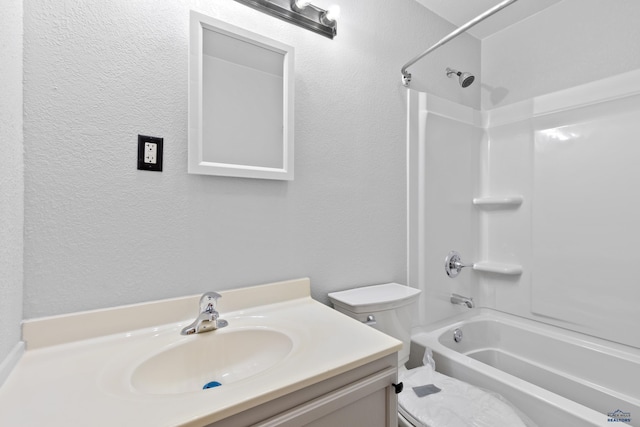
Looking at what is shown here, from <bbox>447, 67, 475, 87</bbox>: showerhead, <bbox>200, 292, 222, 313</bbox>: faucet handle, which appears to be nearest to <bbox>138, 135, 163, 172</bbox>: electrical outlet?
<bbox>200, 292, 222, 313</bbox>: faucet handle

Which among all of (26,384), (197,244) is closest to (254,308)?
(197,244)

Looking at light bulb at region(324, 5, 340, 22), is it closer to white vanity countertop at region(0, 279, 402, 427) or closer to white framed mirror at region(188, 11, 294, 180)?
white framed mirror at region(188, 11, 294, 180)

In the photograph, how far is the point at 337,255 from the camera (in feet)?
4.26

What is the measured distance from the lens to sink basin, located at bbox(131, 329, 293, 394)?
75 cm

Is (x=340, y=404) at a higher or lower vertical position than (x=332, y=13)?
lower

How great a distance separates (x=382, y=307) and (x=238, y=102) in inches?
39.8

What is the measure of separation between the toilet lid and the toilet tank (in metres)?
0.19

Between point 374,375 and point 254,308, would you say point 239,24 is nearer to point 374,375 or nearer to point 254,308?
point 254,308

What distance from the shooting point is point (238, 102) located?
1048mm

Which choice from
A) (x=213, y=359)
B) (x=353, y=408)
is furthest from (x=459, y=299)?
(x=213, y=359)

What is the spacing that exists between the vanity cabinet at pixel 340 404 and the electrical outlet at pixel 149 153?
0.74m

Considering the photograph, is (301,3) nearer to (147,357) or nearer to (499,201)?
(147,357)

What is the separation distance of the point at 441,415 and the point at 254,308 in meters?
0.77

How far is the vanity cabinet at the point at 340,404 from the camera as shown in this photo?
1.90 feet
